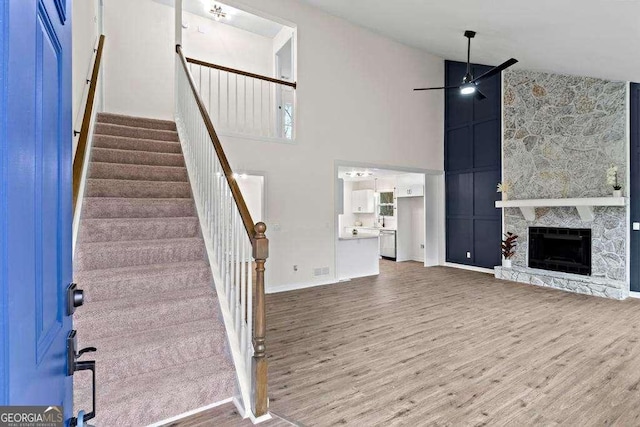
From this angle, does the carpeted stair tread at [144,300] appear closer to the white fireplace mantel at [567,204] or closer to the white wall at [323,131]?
the white wall at [323,131]

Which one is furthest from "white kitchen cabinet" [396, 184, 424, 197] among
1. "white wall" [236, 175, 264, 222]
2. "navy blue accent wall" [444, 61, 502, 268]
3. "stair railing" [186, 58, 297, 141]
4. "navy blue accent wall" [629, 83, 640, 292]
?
"navy blue accent wall" [629, 83, 640, 292]

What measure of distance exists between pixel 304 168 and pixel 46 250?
17.8ft

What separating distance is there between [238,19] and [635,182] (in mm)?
7843

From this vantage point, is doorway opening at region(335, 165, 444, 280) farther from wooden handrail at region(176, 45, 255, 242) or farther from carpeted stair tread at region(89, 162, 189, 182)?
wooden handrail at region(176, 45, 255, 242)

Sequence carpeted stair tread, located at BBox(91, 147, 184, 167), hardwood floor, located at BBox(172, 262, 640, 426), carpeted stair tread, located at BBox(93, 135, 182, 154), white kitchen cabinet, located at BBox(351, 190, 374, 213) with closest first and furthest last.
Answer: hardwood floor, located at BBox(172, 262, 640, 426) < carpeted stair tread, located at BBox(91, 147, 184, 167) < carpeted stair tread, located at BBox(93, 135, 182, 154) < white kitchen cabinet, located at BBox(351, 190, 374, 213)

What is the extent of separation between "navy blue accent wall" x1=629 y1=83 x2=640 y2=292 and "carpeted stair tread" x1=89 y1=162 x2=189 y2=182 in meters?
6.67

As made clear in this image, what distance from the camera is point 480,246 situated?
7680 mm

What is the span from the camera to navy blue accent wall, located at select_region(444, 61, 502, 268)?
24.3 feet

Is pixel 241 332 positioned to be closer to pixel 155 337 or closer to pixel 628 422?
pixel 155 337

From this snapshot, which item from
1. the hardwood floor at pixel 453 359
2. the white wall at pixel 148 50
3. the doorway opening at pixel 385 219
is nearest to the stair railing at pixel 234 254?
the hardwood floor at pixel 453 359

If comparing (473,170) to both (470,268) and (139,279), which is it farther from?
(139,279)

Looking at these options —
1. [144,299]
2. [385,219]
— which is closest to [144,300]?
[144,299]

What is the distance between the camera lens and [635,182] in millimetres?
5434

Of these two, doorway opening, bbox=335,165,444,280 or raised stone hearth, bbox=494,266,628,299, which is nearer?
raised stone hearth, bbox=494,266,628,299
